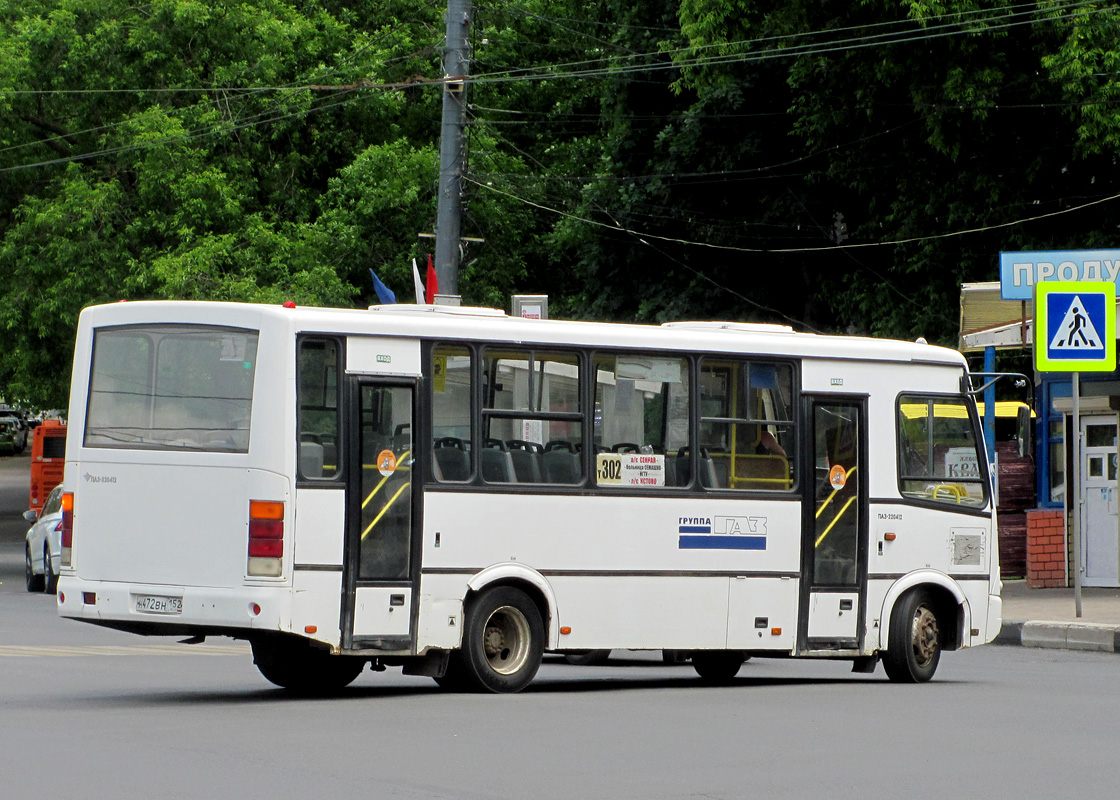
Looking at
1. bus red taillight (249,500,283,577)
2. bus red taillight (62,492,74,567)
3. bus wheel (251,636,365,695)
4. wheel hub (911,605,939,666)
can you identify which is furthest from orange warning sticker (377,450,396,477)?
wheel hub (911,605,939,666)

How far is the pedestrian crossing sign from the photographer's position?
61.5ft

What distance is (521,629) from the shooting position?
12.8m

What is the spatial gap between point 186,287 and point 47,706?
20.8 metres

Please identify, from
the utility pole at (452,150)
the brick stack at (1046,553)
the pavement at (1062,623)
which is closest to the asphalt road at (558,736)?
the pavement at (1062,623)

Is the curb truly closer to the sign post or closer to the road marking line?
the sign post

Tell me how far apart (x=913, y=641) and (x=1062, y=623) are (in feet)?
14.7

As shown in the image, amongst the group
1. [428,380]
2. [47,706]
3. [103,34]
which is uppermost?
[103,34]

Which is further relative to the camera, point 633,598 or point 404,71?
point 404,71

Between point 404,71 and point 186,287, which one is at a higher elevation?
point 404,71

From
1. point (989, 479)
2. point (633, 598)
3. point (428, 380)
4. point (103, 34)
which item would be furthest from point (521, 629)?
point (103, 34)

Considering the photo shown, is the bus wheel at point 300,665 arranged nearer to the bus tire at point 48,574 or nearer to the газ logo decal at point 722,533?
the газ logo decal at point 722,533

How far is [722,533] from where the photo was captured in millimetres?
13781

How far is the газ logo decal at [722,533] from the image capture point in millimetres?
13633

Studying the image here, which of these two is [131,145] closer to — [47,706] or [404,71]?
[404,71]
